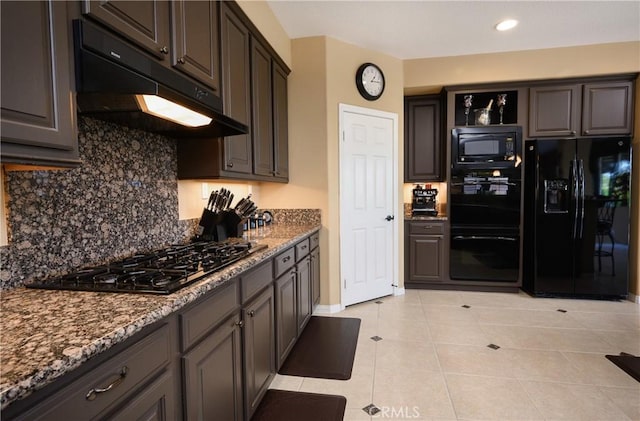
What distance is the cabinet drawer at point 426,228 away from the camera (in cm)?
411

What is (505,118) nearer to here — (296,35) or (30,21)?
(296,35)

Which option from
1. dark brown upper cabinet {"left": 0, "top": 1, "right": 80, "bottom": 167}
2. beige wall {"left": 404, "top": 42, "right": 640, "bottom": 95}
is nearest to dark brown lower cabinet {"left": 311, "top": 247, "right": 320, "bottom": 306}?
dark brown upper cabinet {"left": 0, "top": 1, "right": 80, "bottom": 167}

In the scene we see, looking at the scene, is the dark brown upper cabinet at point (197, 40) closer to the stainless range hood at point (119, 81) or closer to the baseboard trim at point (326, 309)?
the stainless range hood at point (119, 81)

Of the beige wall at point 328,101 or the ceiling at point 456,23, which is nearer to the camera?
Answer: the ceiling at point 456,23

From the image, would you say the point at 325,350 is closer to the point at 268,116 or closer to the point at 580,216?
→ the point at 268,116

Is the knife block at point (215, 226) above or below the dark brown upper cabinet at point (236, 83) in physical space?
below

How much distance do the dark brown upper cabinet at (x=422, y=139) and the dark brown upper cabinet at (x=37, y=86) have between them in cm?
388

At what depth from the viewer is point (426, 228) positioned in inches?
163

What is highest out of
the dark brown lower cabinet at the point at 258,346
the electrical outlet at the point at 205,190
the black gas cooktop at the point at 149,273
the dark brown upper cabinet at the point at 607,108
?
the dark brown upper cabinet at the point at 607,108

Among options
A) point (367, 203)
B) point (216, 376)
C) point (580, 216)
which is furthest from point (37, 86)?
point (580, 216)

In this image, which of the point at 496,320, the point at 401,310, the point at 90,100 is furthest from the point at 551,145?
the point at 90,100

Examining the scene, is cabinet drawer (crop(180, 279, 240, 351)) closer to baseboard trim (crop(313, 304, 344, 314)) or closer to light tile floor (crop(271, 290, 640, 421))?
light tile floor (crop(271, 290, 640, 421))

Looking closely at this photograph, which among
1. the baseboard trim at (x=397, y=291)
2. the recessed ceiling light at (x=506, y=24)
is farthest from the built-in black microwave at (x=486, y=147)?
the baseboard trim at (x=397, y=291)

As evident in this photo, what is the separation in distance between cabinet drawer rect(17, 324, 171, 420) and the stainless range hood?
815mm
